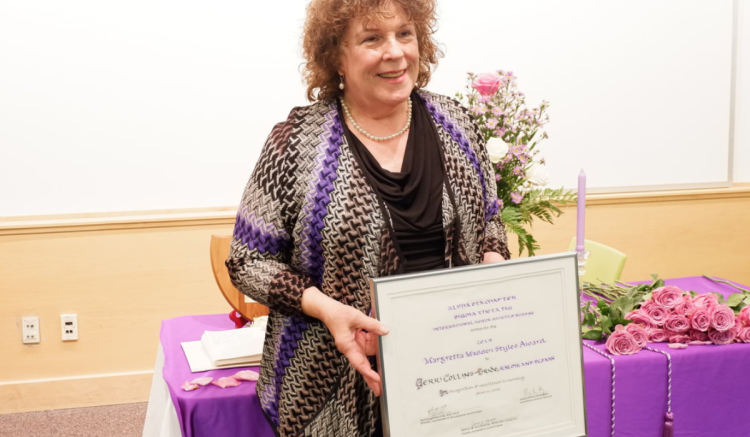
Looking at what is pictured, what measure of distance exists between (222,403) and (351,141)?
0.74m

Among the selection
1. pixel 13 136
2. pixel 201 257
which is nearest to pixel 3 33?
pixel 13 136

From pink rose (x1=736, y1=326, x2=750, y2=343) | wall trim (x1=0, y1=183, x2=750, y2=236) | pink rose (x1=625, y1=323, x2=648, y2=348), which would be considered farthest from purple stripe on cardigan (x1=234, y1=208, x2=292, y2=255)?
wall trim (x1=0, y1=183, x2=750, y2=236)

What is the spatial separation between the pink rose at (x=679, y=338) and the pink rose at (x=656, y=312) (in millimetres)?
49

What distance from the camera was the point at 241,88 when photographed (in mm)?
3990

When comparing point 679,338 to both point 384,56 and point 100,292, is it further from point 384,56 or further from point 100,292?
point 100,292

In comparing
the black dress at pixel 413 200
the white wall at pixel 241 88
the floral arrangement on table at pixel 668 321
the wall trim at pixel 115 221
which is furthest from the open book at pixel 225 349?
the white wall at pixel 241 88

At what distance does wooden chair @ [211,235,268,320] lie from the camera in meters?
2.49

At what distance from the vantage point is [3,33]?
3.72 m

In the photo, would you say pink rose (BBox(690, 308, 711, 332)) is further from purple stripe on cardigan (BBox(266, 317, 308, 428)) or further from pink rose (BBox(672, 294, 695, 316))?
purple stripe on cardigan (BBox(266, 317, 308, 428))

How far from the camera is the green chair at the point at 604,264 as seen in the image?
112 inches

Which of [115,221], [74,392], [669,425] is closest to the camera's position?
[669,425]

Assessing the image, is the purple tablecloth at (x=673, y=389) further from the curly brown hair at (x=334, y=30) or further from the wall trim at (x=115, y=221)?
the wall trim at (x=115, y=221)

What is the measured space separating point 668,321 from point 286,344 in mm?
1133
